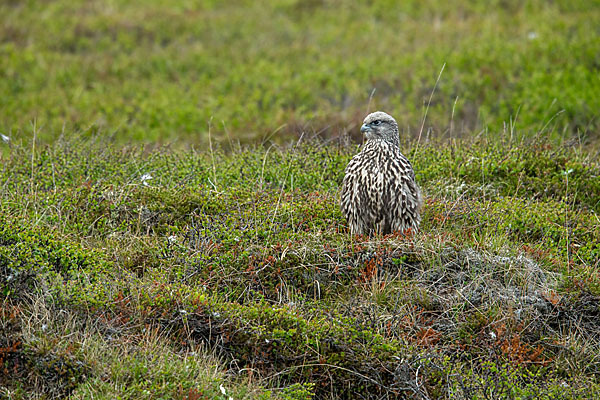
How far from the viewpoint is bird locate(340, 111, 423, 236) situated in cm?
637

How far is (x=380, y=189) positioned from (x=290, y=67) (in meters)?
7.82

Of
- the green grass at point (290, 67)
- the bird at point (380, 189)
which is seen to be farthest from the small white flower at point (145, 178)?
the bird at point (380, 189)

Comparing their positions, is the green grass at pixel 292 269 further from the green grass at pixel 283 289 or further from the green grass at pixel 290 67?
the green grass at pixel 290 67

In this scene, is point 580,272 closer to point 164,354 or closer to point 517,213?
point 517,213

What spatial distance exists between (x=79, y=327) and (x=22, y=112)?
7.74m

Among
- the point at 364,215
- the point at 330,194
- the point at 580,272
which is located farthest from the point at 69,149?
the point at 580,272

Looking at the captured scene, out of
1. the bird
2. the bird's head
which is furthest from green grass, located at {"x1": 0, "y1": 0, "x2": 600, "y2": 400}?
the bird's head

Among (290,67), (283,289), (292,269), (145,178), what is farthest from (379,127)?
(290,67)

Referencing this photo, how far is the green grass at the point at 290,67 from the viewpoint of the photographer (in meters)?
11.0

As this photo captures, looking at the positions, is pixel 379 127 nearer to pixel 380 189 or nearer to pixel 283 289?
pixel 380 189

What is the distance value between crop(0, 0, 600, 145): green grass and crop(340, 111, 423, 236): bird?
2.69m

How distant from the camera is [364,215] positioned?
6453 mm

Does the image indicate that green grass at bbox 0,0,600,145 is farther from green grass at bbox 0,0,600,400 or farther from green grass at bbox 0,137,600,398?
green grass at bbox 0,137,600,398

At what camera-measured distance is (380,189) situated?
20.8ft
